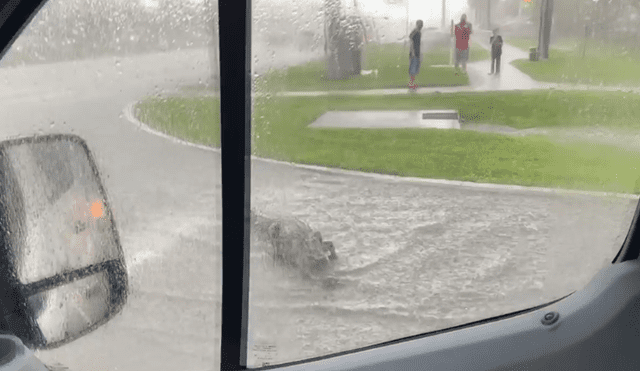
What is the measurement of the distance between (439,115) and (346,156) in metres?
0.34

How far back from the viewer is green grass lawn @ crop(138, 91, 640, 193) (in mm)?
1679

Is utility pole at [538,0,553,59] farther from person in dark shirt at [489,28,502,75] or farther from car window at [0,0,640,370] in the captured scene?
person in dark shirt at [489,28,502,75]

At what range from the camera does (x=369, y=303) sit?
80.1 inches

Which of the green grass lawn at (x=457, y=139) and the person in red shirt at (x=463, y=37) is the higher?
the person in red shirt at (x=463, y=37)

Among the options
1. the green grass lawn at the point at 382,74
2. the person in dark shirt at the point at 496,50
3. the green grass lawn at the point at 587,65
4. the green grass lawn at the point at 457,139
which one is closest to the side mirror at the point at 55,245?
the green grass lawn at the point at 457,139

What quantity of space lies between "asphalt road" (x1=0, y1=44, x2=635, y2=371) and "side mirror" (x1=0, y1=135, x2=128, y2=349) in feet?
0.15

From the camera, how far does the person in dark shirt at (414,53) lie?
1612mm

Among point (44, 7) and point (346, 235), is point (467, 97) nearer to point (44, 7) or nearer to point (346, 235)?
point (346, 235)

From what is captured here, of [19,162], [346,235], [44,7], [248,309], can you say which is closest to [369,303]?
[346,235]

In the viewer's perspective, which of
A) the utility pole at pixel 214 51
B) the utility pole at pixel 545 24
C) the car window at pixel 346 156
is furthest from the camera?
the utility pole at pixel 545 24

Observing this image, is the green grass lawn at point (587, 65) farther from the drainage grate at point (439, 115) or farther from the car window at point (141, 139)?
the car window at point (141, 139)

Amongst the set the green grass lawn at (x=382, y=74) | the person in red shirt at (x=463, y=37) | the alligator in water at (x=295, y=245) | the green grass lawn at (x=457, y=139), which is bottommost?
the alligator in water at (x=295, y=245)

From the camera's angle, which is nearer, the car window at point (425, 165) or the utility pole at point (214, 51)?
the utility pole at point (214, 51)

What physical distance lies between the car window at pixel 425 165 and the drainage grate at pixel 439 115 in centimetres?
1
